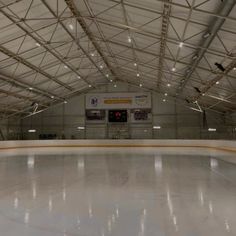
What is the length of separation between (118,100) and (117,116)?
7.76 feet

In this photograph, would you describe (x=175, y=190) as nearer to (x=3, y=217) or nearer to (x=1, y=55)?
(x=3, y=217)

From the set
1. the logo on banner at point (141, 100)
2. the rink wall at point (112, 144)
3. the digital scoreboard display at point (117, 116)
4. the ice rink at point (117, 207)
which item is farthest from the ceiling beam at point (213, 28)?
the digital scoreboard display at point (117, 116)

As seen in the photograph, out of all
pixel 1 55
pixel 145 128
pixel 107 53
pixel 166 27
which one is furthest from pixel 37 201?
pixel 145 128

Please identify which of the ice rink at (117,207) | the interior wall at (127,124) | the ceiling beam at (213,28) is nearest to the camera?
the ice rink at (117,207)

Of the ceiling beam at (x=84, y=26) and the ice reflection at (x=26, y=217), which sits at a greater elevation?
the ceiling beam at (x=84, y=26)

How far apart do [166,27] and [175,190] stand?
1099 cm

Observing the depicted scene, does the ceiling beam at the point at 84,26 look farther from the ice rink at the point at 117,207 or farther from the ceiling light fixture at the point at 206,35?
the ice rink at the point at 117,207

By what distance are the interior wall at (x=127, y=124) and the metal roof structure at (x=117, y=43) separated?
14.9ft

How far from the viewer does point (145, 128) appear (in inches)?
1534

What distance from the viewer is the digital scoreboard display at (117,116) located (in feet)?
127

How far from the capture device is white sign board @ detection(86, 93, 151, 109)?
39406 mm

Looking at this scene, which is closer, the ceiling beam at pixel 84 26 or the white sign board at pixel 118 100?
the ceiling beam at pixel 84 26

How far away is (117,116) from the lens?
3903 cm

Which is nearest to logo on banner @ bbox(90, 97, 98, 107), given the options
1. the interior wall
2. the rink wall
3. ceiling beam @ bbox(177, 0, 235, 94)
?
the interior wall
